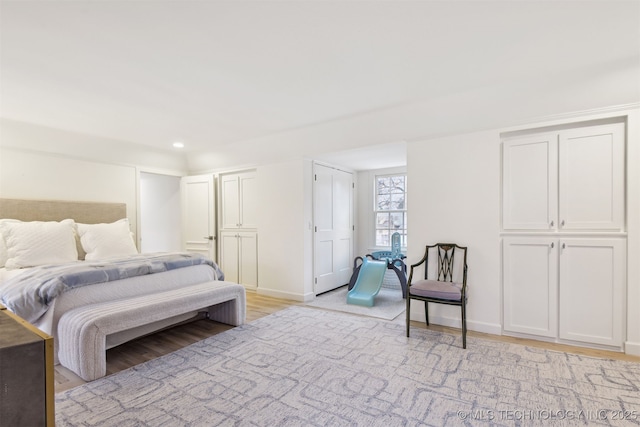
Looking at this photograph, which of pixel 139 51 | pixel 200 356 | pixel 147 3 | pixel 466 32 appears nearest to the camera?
pixel 147 3

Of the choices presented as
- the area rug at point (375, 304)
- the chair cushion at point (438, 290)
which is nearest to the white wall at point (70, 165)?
the area rug at point (375, 304)

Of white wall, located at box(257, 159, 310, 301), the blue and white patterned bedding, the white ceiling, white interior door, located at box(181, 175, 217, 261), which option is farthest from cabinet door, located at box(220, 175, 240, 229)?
the blue and white patterned bedding

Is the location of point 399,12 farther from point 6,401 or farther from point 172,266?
point 172,266

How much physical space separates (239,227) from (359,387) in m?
3.38

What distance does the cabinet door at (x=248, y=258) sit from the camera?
15.5ft

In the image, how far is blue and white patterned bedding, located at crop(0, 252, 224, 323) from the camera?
233cm

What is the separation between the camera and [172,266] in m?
3.16

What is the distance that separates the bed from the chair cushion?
1813mm

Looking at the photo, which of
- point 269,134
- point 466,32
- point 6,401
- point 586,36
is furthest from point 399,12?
point 269,134

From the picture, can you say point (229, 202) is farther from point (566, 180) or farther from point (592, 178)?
point (592, 178)

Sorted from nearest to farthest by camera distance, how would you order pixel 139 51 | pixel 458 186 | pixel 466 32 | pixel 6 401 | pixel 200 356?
pixel 6 401 < pixel 466 32 < pixel 139 51 < pixel 200 356 < pixel 458 186

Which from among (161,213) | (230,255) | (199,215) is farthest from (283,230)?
(161,213)

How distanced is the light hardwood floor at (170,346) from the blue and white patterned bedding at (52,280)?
523 millimetres

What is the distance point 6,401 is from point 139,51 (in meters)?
2.08
